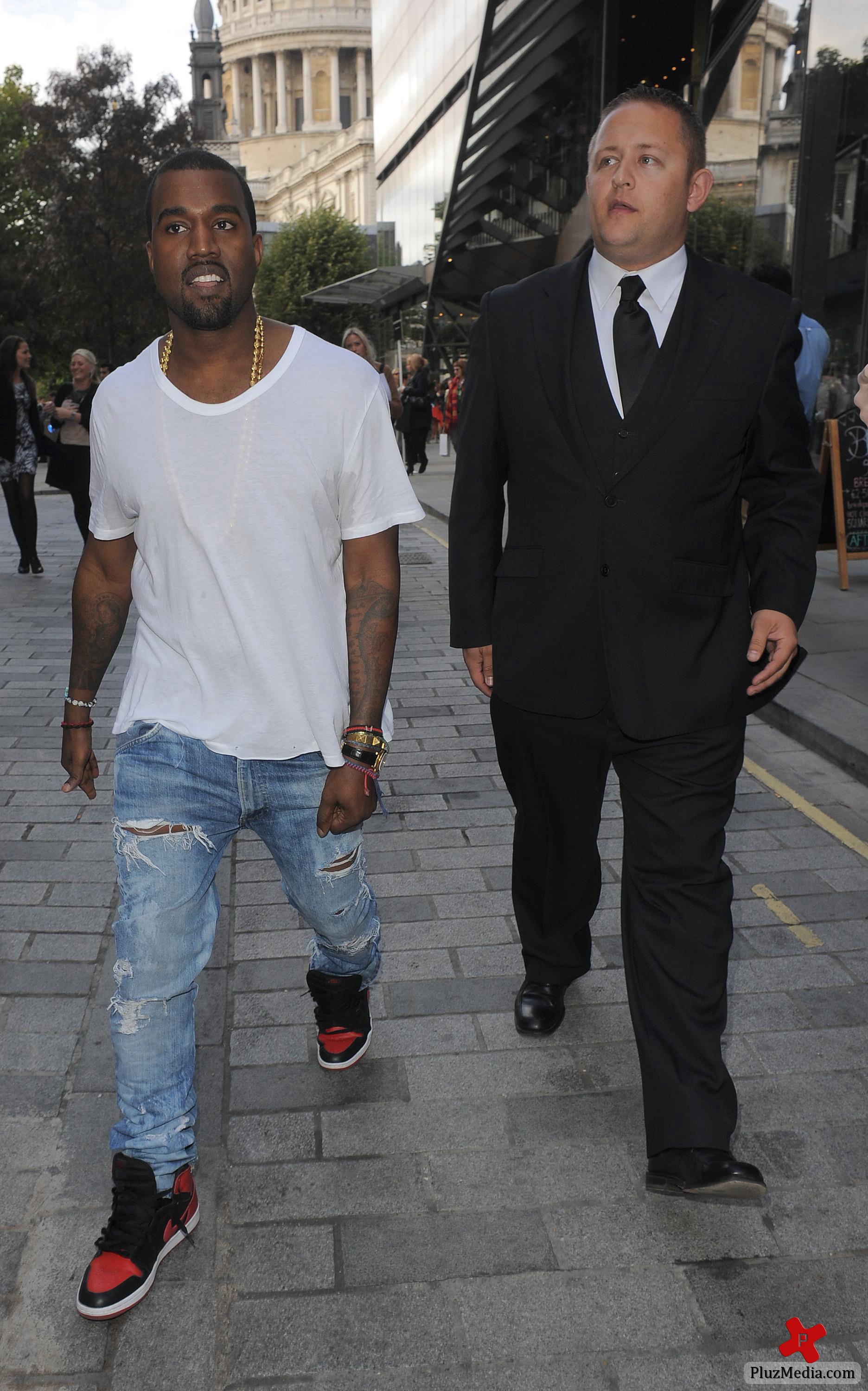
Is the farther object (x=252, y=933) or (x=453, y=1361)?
(x=252, y=933)

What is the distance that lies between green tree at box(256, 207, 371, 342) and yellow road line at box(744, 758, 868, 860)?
64.6 metres

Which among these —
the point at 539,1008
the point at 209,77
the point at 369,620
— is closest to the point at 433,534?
the point at 539,1008

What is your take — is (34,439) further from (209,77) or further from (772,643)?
(209,77)

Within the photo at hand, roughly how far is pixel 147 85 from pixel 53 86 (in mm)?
2298

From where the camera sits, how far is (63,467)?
1135 centimetres

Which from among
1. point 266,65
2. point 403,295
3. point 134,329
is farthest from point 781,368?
point 266,65

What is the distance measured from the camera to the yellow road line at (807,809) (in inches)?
193

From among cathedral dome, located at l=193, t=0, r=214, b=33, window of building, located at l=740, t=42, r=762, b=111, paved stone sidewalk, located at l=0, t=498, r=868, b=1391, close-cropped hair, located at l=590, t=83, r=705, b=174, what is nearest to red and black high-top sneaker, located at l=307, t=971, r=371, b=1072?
paved stone sidewalk, located at l=0, t=498, r=868, b=1391

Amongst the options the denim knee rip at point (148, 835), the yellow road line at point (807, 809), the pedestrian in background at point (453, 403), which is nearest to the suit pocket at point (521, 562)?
the denim knee rip at point (148, 835)

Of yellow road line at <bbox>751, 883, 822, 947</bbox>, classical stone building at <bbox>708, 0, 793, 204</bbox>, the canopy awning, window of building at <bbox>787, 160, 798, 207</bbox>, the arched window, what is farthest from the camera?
the arched window

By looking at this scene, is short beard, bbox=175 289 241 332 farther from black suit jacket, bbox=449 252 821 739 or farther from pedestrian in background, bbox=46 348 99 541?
pedestrian in background, bbox=46 348 99 541

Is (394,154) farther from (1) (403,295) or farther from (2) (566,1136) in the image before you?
(2) (566,1136)

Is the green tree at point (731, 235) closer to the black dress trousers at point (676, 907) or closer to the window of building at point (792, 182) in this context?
the window of building at point (792, 182)

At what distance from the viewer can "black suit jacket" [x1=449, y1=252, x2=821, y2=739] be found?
2.77 metres
